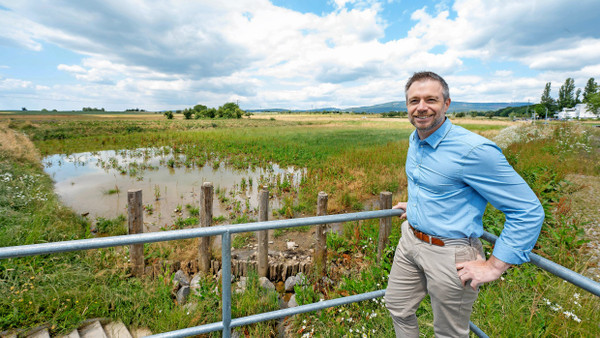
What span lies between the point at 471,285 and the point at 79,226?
8.90 m

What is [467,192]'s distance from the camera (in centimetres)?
179

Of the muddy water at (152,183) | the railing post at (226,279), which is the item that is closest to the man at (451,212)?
the railing post at (226,279)

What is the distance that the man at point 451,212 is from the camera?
1546 millimetres

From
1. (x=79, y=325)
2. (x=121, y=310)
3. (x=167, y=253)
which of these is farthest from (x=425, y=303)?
(x=167, y=253)

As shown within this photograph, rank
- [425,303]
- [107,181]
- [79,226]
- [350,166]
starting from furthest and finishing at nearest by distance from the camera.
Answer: [350,166] → [107,181] → [79,226] → [425,303]

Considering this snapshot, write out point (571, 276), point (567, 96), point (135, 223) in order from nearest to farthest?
point (571, 276) < point (135, 223) < point (567, 96)

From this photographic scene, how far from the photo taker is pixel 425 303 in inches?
142

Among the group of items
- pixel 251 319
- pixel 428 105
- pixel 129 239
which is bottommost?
pixel 251 319

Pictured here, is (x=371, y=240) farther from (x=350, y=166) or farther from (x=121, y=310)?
(x=350, y=166)

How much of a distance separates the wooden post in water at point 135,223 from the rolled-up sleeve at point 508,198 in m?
5.04

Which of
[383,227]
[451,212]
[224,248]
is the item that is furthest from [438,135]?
[383,227]

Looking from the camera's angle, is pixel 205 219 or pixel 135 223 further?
pixel 205 219

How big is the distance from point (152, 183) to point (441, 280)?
1333 centimetres

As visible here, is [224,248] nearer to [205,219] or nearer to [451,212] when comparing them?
[451,212]
